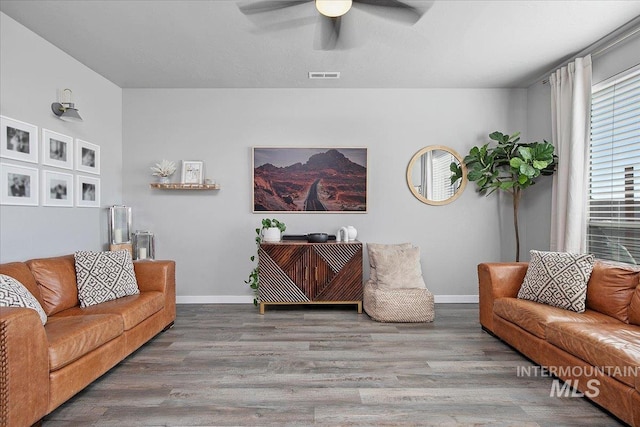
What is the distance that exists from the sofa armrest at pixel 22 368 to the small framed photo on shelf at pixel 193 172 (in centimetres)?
291

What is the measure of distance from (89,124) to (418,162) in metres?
→ 3.98

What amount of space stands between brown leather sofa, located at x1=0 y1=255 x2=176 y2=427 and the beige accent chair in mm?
2162

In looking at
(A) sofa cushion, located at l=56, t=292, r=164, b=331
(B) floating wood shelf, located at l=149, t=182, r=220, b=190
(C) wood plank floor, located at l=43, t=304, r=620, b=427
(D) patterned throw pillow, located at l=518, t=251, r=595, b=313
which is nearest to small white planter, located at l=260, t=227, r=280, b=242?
(B) floating wood shelf, located at l=149, t=182, r=220, b=190

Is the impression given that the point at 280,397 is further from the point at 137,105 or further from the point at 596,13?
the point at 137,105

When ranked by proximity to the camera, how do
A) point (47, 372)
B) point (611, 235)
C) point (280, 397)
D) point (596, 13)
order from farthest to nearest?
1. point (611, 235)
2. point (596, 13)
3. point (280, 397)
4. point (47, 372)

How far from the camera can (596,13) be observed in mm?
2965

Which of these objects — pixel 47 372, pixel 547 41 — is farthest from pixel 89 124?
pixel 547 41

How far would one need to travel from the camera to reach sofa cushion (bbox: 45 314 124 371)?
206cm

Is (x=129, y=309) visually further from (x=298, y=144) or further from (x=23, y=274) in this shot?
(x=298, y=144)

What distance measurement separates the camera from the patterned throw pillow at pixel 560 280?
2861 mm

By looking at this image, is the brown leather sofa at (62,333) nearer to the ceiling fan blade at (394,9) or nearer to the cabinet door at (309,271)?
the cabinet door at (309,271)

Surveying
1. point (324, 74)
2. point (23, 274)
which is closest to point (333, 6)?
point (324, 74)

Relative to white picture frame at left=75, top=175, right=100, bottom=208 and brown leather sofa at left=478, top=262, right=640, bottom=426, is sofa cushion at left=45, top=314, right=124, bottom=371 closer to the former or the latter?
white picture frame at left=75, top=175, right=100, bottom=208

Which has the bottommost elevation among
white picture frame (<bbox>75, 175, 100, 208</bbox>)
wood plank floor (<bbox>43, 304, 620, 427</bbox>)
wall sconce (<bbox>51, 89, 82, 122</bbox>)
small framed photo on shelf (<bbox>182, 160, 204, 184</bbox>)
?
wood plank floor (<bbox>43, 304, 620, 427</bbox>)
